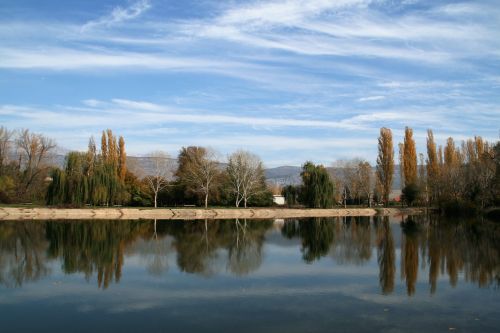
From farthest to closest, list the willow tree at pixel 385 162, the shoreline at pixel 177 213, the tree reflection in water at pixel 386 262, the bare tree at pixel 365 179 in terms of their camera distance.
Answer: the bare tree at pixel 365 179, the willow tree at pixel 385 162, the shoreline at pixel 177 213, the tree reflection in water at pixel 386 262

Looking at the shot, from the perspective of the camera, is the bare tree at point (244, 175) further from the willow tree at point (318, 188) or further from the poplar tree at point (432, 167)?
the poplar tree at point (432, 167)

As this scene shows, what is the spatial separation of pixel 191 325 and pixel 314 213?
41047 millimetres

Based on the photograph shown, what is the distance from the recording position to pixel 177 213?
1785 inches

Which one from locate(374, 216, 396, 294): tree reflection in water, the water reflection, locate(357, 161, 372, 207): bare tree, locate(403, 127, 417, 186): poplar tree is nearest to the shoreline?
locate(403, 127, 417, 186): poplar tree

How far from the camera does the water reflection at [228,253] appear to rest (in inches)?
531

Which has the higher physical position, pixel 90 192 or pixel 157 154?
pixel 157 154

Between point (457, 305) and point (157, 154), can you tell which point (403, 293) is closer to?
point (457, 305)

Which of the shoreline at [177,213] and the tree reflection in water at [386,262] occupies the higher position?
the shoreline at [177,213]

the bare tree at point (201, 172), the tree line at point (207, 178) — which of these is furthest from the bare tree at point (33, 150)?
the bare tree at point (201, 172)

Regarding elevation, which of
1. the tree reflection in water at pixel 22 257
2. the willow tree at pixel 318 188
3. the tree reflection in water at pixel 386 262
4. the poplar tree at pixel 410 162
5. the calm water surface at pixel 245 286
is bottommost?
the tree reflection in water at pixel 386 262

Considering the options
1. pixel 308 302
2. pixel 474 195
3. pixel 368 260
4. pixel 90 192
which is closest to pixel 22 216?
pixel 90 192

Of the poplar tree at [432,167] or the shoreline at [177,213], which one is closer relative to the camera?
the shoreline at [177,213]

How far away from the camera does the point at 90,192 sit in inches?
1661

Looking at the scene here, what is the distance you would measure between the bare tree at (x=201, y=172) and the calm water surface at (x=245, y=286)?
30.3 meters
